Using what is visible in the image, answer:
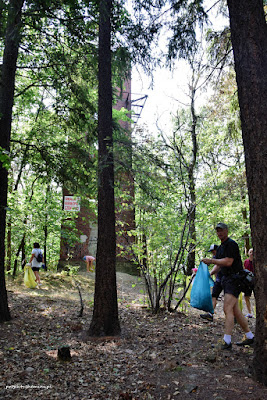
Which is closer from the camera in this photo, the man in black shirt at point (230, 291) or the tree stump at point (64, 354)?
the man in black shirt at point (230, 291)

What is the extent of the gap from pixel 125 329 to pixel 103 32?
6.33 meters

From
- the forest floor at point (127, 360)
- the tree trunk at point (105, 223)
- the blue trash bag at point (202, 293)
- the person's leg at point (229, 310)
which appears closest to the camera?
the forest floor at point (127, 360)

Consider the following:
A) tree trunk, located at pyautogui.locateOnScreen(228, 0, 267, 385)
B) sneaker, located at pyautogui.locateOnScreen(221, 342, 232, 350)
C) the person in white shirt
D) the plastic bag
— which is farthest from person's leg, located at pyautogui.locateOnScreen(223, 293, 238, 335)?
the person in white shirt

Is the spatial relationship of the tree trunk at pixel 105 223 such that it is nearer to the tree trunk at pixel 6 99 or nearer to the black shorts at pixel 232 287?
the tree trunk at pixel 6 99

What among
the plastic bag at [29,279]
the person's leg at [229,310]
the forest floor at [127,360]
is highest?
the person's leg at [229,310]

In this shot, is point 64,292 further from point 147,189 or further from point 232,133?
point 232,133

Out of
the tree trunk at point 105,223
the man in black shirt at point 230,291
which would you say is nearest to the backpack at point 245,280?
the man in black shirt at point 230,291

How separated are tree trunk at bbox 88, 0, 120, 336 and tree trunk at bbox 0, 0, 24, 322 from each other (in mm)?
1879

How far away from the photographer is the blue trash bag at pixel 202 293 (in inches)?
187

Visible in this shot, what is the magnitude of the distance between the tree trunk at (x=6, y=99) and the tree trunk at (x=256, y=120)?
15.4 feet

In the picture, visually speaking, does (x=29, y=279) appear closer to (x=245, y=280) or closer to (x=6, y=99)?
(x=6, y=99)

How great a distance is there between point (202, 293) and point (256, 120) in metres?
2.80

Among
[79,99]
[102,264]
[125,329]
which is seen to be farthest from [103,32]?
[125,329]

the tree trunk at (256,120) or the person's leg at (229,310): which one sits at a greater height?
the tree trunk at (256,120)
